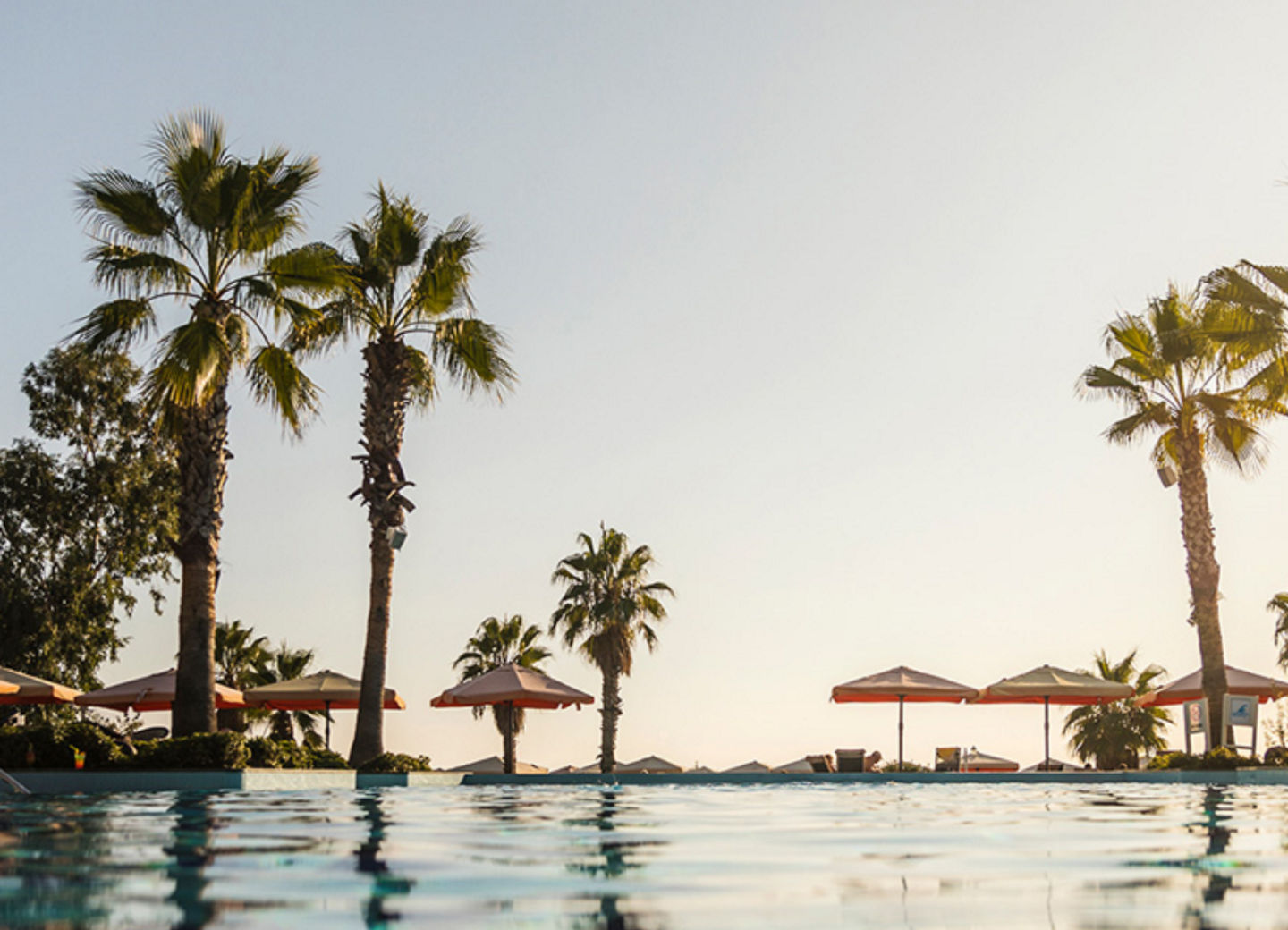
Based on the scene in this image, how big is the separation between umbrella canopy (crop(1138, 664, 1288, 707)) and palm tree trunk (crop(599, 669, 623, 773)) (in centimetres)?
1594

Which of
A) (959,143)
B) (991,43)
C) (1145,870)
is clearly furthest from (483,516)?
(1145,870)

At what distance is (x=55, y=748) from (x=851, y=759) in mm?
14636

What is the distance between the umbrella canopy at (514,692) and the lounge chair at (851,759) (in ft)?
18.2

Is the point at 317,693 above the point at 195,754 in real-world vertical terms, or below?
above

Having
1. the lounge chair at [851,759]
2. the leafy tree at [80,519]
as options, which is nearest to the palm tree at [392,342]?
the lounge chair at [851,759]

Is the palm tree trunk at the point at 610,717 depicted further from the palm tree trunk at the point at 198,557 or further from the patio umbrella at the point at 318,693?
the palm tree trunk at the point at 198,557

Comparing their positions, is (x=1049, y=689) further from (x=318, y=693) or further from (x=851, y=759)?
(x=318, y=693)

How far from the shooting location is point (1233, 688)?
90.9 feet

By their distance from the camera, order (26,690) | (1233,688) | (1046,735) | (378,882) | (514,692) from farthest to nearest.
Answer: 1. (1233,688)
2. (1046,735)
3. (514,692)
4. (26,690)
5. (378,882)

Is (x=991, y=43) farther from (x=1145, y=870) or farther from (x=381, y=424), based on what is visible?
(x=1145, y=870)

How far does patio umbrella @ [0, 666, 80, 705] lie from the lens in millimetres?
20062

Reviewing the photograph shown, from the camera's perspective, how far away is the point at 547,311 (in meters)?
23.9

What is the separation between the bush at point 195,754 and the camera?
15.1m

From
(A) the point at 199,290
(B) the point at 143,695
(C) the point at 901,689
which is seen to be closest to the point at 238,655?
(B) the point at 143,695
